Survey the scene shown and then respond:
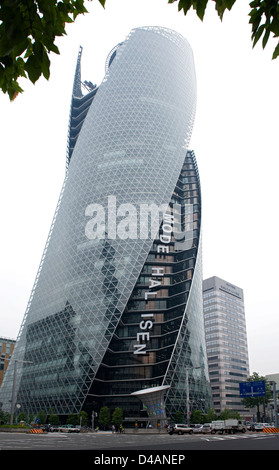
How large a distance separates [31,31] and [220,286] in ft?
482

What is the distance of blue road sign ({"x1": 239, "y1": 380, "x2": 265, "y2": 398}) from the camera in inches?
2450

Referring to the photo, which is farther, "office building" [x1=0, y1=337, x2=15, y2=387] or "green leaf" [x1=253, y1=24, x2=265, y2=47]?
"office building" [x1=0, y1=337, x2=15, y2=387]

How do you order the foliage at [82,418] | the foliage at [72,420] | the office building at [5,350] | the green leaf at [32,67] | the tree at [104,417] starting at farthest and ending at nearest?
the office building at [5,350]
the tree at [104,417]
the foliage at [72,420]
the foliage at [82,418]
the green leaf at [32,67]

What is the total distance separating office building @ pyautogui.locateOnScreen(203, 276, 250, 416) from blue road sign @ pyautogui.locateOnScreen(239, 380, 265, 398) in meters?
65.9

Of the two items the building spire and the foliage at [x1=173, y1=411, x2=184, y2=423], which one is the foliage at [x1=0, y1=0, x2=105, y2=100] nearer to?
the foliage at [x1=173, y1=411, x2=184, y2=423]

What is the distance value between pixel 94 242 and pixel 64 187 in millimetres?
24994

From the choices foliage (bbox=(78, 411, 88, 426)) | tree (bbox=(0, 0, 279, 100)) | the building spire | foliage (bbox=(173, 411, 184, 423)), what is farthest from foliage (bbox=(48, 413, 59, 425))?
the building spire

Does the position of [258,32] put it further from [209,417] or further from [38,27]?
[209,417]

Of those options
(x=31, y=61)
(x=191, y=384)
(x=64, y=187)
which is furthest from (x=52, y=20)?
(x=64, y=187)

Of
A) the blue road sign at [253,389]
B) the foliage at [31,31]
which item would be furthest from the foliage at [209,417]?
the foliage at [31,31]

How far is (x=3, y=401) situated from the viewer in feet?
266

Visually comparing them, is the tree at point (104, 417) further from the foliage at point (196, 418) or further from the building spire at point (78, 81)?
the building spire at point (78, 81)

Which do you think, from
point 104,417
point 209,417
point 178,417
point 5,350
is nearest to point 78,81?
point 5,350

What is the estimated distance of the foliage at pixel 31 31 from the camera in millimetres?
3311
